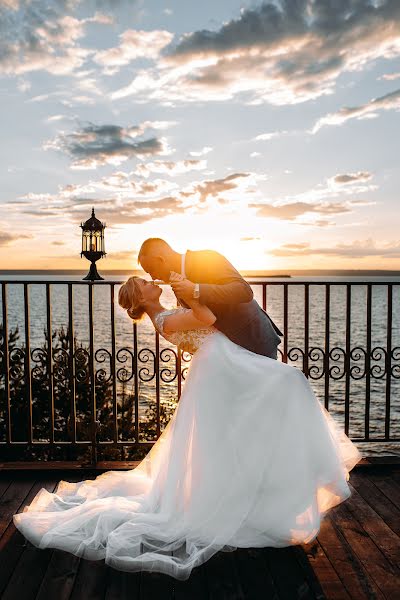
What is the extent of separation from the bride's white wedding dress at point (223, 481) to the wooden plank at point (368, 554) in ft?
0.96

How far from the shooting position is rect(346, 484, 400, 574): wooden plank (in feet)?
8.48

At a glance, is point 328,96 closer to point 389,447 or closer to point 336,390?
point 389,447

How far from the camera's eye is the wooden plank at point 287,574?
2.21 metres

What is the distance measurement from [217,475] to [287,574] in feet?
1.79

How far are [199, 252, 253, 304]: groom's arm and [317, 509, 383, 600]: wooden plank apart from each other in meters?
1.36

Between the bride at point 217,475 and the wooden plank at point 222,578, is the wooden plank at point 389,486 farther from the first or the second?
the wooden plank at point 222,578

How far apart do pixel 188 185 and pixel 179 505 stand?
15.9 meters

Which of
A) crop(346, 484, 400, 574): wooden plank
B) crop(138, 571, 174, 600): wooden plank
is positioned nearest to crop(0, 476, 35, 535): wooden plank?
crop(138, 571, 174, 600): wooden plank

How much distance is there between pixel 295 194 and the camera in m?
31.5

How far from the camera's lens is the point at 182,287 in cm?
252

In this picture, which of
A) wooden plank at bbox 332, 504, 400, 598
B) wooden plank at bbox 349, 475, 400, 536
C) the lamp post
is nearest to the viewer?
wooden plank at bbox 332, 504, 400, 598

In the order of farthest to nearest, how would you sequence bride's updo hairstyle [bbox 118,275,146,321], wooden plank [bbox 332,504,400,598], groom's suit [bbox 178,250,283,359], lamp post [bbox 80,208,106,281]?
lamp post [bbox 80,208,106,281]
bride's updo hairstyle [bbox 118,275,146,321]
groom's suit [bbox 178,250,283,359]
wooden plank [bbox 332,504,400,598]

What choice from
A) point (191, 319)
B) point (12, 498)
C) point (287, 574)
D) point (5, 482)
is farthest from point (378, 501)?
point (5, 482)

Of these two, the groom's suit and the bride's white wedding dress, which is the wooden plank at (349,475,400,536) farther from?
the groom's suit
